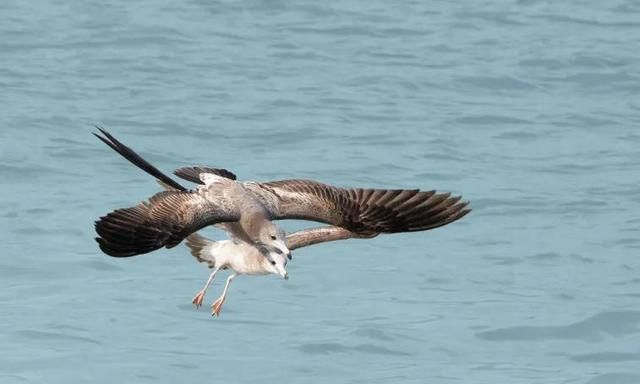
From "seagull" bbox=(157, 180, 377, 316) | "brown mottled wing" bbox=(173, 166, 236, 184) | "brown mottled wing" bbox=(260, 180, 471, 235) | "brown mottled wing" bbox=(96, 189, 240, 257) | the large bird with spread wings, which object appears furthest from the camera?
"brown mottled wing" bbox=(173, 166, 236, 184)

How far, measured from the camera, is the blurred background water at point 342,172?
15.4m

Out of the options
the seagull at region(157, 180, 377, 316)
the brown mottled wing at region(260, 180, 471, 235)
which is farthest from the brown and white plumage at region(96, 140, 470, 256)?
the seagull at region(157, 180, 377, 316)

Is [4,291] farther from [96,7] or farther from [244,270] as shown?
[96,7]

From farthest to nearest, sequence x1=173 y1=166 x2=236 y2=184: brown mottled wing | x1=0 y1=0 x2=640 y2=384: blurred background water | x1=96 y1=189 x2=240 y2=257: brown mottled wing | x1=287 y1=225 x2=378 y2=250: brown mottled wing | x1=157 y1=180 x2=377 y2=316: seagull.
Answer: x1=0 y1=0 x2=640 y2=384: blurred background water < x1=287 y1=225 x2=378 y2=250: brown mottled wing < x1=173 y1=166 x2=236 y2=184: brown mottled wing < x1=157 y1=180 x2=377 y2=316: seagull < x1=96 y1=189 x2=240 y2=257: brown mottled wing

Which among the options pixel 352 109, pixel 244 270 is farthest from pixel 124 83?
pixel 244 270

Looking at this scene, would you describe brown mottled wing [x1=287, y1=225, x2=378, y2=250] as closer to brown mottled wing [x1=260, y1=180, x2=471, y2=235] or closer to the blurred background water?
brown mottled wing [x1=260, y1=180, x2=471, y2=235]

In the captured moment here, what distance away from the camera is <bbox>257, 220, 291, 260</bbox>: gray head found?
1127 centimetres

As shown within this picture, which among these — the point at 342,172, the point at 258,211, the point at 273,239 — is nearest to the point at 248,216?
the point at 258,211

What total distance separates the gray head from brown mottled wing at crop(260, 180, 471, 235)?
0.61m

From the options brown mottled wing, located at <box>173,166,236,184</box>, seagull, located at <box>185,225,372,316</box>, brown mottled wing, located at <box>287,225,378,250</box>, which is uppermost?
brown mottled wing, located at <box>173,166,236,184</box>

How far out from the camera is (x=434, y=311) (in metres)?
16.0

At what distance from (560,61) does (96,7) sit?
6893 mm

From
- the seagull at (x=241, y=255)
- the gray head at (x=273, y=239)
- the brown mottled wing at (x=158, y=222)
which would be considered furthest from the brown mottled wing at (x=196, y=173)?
the gray head at (x=273, y=239)

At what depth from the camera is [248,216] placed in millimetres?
11500
